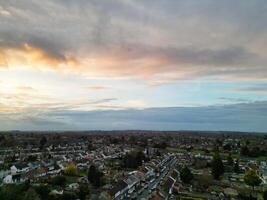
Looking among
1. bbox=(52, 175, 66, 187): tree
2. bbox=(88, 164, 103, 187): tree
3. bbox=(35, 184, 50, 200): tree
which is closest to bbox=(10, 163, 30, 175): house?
bbox=(52, 175, 66, 187): tree

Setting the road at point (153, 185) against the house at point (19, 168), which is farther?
the house at point (19, 168)

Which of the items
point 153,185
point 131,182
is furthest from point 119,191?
point 153,185

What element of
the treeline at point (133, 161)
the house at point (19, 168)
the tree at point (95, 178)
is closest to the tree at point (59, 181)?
the tree at point (95, 178)

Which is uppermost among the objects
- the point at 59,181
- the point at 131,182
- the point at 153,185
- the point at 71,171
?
the point at 71,171

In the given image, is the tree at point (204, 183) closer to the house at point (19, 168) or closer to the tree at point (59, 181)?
the tree at point (59, 181)

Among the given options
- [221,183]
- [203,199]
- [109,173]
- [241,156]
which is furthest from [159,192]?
[241,156]

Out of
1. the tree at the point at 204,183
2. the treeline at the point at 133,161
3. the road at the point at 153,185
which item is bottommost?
the road at the point at 153,185

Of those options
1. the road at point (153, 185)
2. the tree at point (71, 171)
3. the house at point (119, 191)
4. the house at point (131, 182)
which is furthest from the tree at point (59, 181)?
the road at point (153, 185)

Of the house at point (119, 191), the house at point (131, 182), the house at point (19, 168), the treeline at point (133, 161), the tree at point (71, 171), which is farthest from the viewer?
the treeline at point (133, 161)

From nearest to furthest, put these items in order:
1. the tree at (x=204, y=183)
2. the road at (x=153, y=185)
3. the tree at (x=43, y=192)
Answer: the tree at (x=43, y=192) → the road at (x=153, y=185) → the tree at (x=204, y=183)

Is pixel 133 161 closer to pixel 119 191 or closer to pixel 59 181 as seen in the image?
pixel 59 181

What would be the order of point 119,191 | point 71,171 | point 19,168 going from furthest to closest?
point 19,168 < point 71,171 < point 119,191

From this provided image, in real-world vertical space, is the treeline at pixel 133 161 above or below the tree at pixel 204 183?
above

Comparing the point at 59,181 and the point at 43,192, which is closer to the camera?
the point at 43,192
